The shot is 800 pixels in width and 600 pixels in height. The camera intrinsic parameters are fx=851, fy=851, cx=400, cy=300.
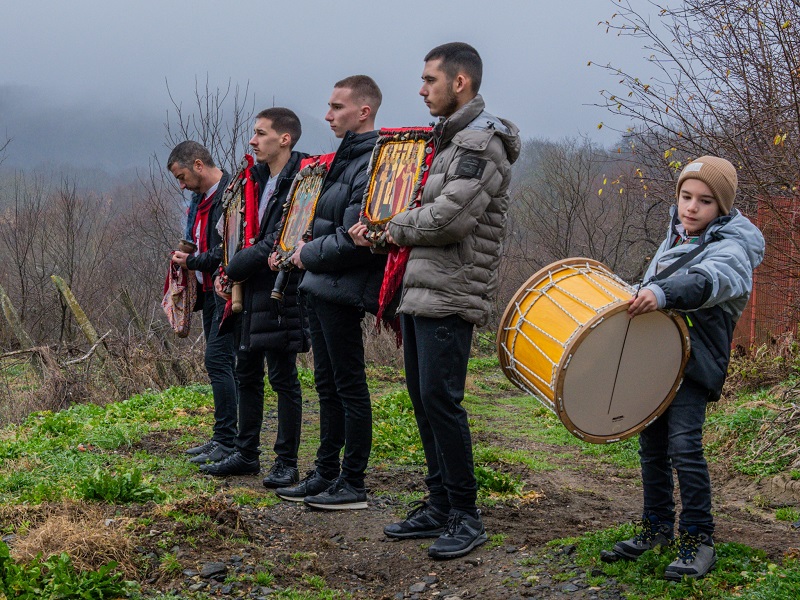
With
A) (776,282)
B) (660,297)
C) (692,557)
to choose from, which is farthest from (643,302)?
(776,282)

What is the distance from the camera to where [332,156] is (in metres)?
5.67

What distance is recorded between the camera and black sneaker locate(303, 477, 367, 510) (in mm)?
5457

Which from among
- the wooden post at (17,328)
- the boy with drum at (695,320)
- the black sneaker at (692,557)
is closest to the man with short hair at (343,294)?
the boy with drum at (695,320)

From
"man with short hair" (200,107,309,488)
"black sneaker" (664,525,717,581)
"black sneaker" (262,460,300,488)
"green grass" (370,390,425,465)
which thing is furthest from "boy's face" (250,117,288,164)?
"black sneaker" (664,525,717,581)

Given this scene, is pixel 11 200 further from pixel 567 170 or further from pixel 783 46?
pixel 783 46

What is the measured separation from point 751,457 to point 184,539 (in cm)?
470

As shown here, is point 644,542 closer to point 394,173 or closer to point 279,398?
point 394,173

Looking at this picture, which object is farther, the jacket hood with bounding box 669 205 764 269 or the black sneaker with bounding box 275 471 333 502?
the black sneaker with bounding box 275 471 333 502

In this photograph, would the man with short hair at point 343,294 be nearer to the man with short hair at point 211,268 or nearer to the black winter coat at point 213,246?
the man with short hair at point 211,268

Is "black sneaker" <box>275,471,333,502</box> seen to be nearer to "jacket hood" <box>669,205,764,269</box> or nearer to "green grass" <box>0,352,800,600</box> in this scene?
"green grass" <box>0,352,800,600</box>

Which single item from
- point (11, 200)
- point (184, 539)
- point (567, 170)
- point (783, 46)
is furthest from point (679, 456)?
point (11, 200)

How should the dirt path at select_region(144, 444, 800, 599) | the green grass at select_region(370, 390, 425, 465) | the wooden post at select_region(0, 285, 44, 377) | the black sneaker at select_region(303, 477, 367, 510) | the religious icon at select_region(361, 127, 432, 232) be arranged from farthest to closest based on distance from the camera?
the wooden post at select_region(0, 285, 44, 377) < the green grass at select_region(370, 390, 425, 465) < the black sneaker at select_region(303, 477, 367, 510) < the religious icon at select_region(361, 127, 432, 232) < the dirt path at select_region(144, 444, 800, 599)

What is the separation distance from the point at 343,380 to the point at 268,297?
1.01m

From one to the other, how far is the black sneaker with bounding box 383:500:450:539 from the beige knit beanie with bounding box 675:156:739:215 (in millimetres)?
2302
